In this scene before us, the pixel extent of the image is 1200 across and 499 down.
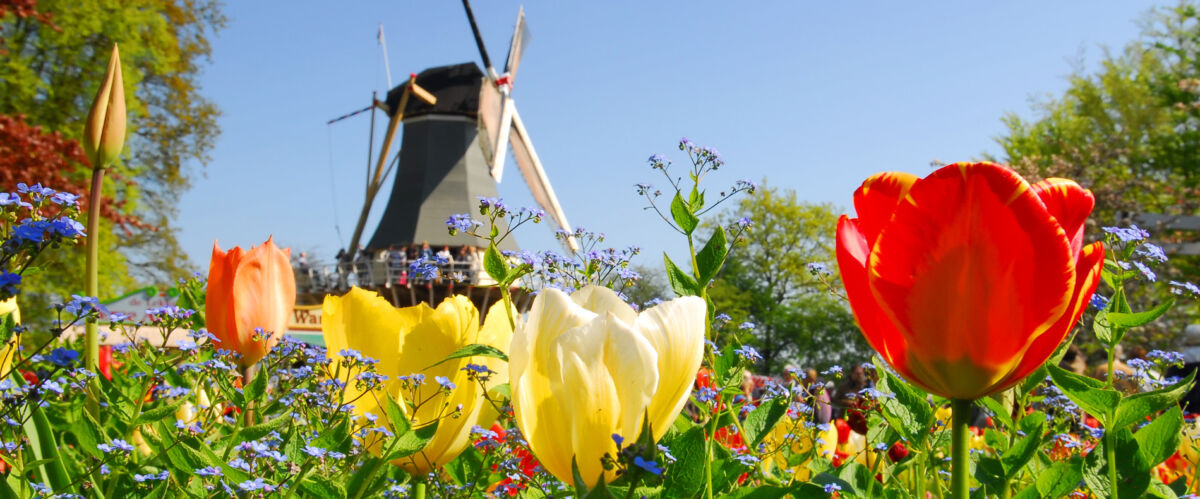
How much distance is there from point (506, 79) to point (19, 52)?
1434cm

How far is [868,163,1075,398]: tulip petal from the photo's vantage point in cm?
75

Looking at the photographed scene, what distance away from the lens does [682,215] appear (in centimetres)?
103

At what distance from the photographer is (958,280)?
2.52 ft

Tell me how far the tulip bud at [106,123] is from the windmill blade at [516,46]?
29211mm

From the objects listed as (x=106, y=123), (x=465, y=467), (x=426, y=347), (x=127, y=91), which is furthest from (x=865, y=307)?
(x=127, y=91)

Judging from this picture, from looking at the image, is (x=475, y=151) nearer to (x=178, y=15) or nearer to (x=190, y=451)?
(x=178, y=15)

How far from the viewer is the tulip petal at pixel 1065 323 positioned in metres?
0.78

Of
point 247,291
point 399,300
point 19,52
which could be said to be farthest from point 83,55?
point 247,291

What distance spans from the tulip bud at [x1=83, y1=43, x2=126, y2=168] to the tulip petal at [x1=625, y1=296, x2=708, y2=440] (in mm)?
1119

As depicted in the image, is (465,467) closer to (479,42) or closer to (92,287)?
(92,287)

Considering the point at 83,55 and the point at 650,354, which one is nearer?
the point at 650,354

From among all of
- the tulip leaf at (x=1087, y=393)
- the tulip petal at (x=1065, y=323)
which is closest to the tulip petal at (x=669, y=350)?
the tulip petal at (x=1065, y=323)

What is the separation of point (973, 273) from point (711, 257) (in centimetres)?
31

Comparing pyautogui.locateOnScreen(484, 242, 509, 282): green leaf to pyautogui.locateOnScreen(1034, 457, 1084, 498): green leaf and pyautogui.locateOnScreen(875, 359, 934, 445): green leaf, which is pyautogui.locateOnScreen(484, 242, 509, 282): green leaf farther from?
pyautogui.locateOnScreen(1034, 457, 1084, 498): green leaf
